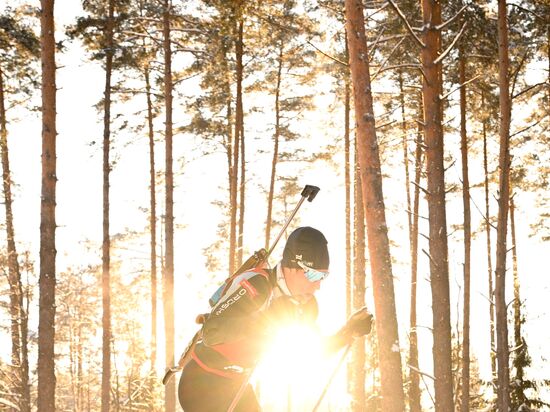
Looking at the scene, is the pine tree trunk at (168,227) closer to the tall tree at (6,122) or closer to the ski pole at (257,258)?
the tall tree at (6,122)

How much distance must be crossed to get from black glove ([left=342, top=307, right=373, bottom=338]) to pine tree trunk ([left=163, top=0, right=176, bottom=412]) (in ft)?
41.3

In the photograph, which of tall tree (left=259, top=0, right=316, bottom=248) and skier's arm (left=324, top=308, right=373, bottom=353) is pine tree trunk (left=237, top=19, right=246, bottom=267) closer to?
tall tree (left=259, top=0, right=316, bottom=248)

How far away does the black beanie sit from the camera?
11.2 ft

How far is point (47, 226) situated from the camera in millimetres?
10445

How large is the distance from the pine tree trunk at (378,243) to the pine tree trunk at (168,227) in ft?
31.4

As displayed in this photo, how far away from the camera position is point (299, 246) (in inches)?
136

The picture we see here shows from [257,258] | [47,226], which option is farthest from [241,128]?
[257,258]

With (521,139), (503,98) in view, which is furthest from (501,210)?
(521,139)

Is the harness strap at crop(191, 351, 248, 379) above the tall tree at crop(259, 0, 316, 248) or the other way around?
the other way around

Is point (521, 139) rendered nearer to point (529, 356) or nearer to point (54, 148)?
point (529, 356)

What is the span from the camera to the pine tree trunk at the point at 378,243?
7.23m

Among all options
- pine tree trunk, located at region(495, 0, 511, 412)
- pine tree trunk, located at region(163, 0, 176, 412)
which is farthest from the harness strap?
pine tree trunk, located at region(163, 0, 176, 412)

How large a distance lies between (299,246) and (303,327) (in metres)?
0.71

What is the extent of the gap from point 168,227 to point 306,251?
13.1m
